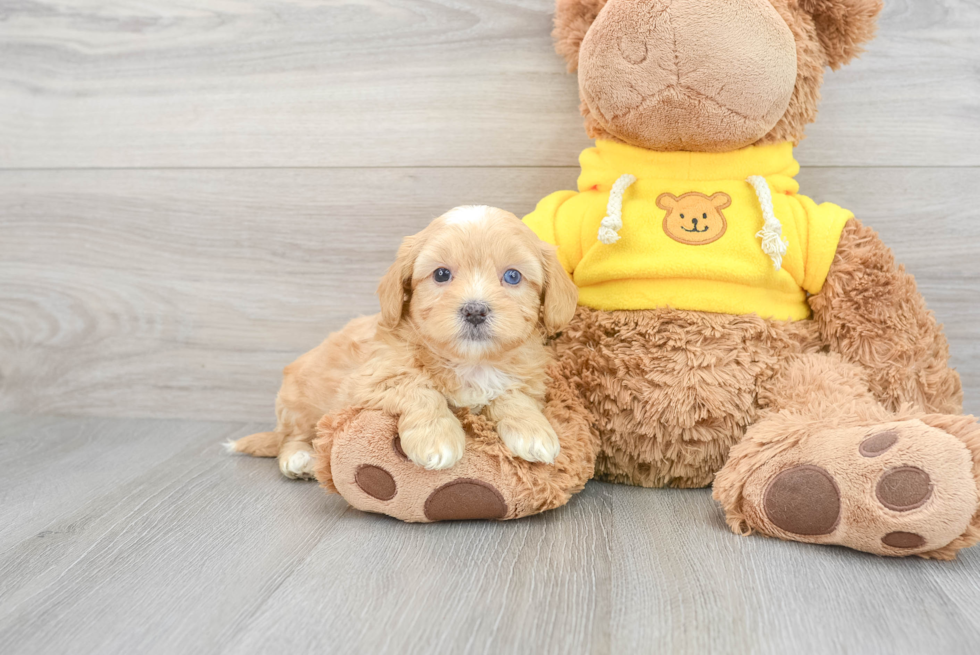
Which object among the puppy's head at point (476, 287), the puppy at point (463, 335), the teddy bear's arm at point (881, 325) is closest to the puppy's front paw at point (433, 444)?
the puppy at point (463, 335)

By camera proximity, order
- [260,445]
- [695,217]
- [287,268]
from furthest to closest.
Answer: [287,268] < [260,445] < [695,217]

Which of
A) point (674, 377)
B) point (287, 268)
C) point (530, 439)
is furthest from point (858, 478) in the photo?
point (287, 268)

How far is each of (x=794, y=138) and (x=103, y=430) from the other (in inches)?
68.4

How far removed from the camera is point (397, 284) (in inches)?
47.6

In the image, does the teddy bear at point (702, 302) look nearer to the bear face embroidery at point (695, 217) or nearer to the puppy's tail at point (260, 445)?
the bear face embroidery at point (695, 217)

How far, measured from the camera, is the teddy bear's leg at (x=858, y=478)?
98 centimetres

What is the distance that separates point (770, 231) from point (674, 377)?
30 centimetres

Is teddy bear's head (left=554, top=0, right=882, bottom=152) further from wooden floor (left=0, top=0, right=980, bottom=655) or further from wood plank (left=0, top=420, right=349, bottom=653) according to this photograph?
wood plank (left=0, top=420, right=349, bottom=653)

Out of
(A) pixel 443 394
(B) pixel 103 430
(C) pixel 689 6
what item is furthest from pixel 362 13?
(B) pixel 103 430

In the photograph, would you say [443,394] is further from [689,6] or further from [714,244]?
[689,6]

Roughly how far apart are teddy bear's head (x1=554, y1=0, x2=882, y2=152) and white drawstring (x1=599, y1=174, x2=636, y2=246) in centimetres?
8

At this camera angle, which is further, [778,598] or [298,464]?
[298,464]

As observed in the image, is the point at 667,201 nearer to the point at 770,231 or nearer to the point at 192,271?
the point at 770,231

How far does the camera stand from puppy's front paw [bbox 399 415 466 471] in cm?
111
